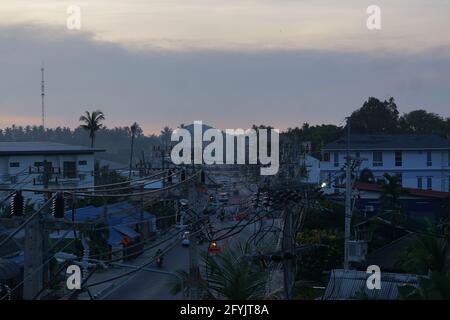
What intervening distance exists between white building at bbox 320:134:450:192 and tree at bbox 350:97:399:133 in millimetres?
19913

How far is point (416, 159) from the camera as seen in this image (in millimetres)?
45750

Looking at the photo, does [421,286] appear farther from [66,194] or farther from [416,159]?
[416,159]

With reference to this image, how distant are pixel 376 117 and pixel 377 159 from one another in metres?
22.3

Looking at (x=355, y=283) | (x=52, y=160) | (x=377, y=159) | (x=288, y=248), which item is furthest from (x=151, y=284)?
(x=377, y=159)

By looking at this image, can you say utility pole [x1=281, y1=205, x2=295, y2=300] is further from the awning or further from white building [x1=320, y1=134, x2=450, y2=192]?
white building [x1=320, y1=134, x2=450, y2=192]

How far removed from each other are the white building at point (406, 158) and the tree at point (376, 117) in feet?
65.3

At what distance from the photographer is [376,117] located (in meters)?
67.5

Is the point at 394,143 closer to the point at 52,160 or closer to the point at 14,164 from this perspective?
the point at 52,160

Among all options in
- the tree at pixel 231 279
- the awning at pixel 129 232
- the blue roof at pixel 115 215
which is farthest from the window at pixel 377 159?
the tree at pixel 231 279

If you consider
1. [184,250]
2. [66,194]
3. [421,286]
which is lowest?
[184,250]

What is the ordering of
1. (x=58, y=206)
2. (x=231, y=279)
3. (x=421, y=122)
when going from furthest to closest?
1. (x=421, y=122)
2. (x=231, y=279)
3. (x=58, y=206)

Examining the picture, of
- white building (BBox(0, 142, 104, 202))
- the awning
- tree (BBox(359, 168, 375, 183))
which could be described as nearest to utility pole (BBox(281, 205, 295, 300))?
the awning
